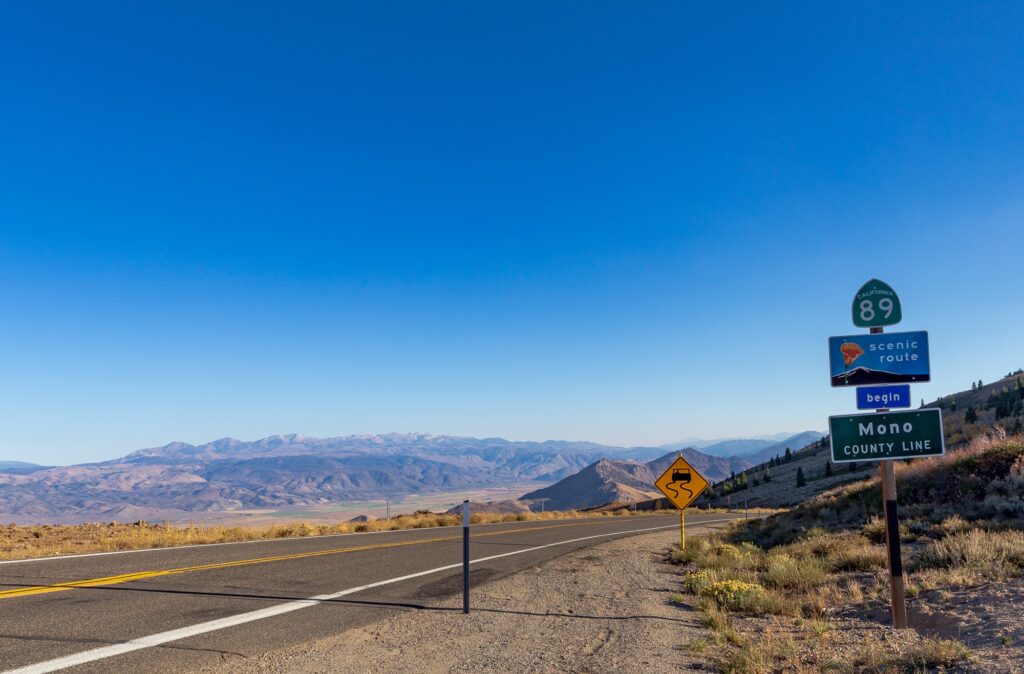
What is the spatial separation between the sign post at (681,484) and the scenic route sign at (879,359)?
798 cm

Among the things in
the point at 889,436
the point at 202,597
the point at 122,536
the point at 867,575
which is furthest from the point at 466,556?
the point at 122,536

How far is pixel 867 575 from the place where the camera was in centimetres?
1083

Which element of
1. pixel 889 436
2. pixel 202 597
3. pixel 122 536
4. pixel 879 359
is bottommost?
pixel 122 536

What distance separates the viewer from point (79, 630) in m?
6.84

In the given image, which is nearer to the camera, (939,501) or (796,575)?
(796,575)

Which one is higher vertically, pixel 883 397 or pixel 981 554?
pixel 883 397

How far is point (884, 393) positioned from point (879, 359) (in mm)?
455

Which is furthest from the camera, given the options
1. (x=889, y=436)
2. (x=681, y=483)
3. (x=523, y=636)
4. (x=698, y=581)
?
(x=681, y=483)

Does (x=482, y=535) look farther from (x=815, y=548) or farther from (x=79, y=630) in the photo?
(x=79, y=630)

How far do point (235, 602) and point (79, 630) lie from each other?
2038 millimetres

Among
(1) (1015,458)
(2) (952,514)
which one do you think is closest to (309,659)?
(2) (952,514)

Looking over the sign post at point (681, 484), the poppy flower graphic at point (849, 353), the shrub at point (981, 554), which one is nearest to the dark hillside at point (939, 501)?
the shrub at point (981, 554)

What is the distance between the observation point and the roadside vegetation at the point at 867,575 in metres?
6.29

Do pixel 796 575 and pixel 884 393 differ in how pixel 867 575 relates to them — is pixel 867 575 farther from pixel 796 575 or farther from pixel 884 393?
pixel 884 393
